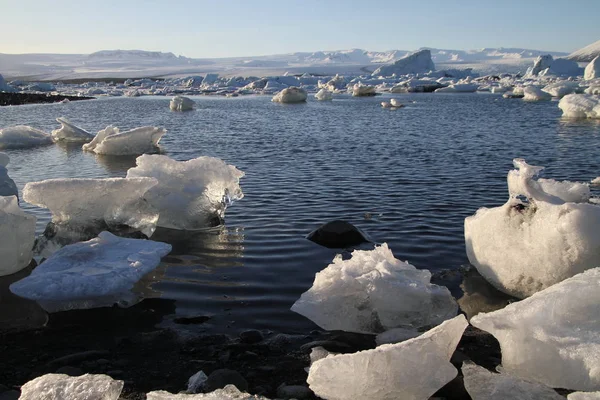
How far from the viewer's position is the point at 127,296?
5141 millimetres

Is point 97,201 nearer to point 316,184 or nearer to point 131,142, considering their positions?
point 316,184

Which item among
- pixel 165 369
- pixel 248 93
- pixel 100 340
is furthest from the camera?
pixel 248 93

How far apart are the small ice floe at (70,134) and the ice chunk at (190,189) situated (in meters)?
11.7

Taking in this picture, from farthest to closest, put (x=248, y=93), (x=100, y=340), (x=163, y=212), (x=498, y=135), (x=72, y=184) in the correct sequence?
(x=248, y=93)
(x=498, y=135)
(x=163, y=212)
(x=72, y=184)
(x=100, y=340)

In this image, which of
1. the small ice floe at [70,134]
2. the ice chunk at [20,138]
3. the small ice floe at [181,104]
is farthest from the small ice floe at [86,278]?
the small ice floe at [181,104]

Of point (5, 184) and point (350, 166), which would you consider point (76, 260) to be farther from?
point (350, 166)

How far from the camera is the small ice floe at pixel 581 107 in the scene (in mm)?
22812

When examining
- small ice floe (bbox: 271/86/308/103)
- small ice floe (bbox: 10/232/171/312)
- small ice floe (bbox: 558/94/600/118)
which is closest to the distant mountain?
small ice floe (bbox: 271/86/308/103)

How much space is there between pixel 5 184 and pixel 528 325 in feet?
23.4

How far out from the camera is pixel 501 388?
349cm

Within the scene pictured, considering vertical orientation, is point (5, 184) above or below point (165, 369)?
above

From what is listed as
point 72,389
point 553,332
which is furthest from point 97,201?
point 553,332

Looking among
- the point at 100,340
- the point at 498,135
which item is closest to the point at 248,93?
the point at 498,135

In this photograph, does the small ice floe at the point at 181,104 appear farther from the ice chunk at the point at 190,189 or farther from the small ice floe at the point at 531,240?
the small ice floe at the point at 531,240
